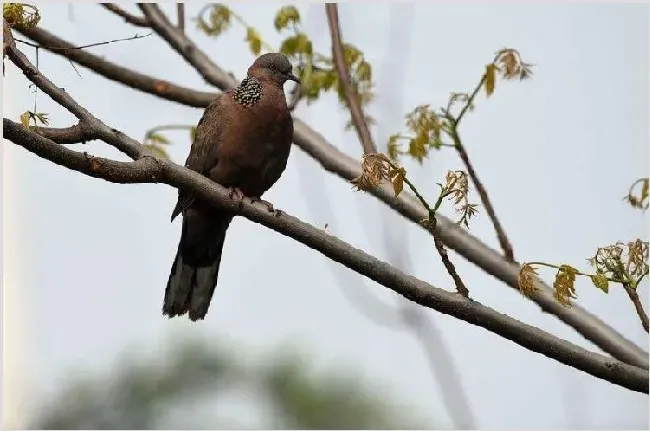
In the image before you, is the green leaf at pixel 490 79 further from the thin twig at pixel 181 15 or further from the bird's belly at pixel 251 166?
the thin twig at pixel 181 15

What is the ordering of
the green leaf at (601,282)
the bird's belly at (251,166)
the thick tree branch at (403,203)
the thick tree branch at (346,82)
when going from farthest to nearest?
the bird's belly at (251,166) → the thick tree branch at (346,82) → the thick tree branch at (403,203) → the green leaf at (601,282)

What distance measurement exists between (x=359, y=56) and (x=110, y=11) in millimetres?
1206

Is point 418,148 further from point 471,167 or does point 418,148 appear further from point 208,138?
point 208,138

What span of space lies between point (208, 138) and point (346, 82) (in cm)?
86

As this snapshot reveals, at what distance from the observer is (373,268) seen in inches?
Result: 119

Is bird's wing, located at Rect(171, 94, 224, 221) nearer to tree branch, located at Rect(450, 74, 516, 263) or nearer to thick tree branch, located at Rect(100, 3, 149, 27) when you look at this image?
thick tree branch, located at Rect(100, 3, 149, 27)

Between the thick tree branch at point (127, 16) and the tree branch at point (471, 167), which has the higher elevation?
the thick tree branch at point (127, 16)

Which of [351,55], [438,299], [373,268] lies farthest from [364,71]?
[438,299]

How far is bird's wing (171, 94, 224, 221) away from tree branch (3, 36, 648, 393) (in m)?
1.39

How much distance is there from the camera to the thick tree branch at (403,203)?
12.0 feet

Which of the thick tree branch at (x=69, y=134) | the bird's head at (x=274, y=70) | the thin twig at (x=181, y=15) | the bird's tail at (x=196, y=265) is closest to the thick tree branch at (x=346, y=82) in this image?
the bird's head at (x=274, y=70)

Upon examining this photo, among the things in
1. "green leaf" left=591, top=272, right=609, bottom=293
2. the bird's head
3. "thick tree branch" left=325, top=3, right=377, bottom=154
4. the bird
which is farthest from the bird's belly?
"green leaf" left=591, top=272, right=609, bottom=293

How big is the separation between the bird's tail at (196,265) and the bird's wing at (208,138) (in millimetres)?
248

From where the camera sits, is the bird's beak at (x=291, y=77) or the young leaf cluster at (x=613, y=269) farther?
the bird's beak at (x=291, y=77)
